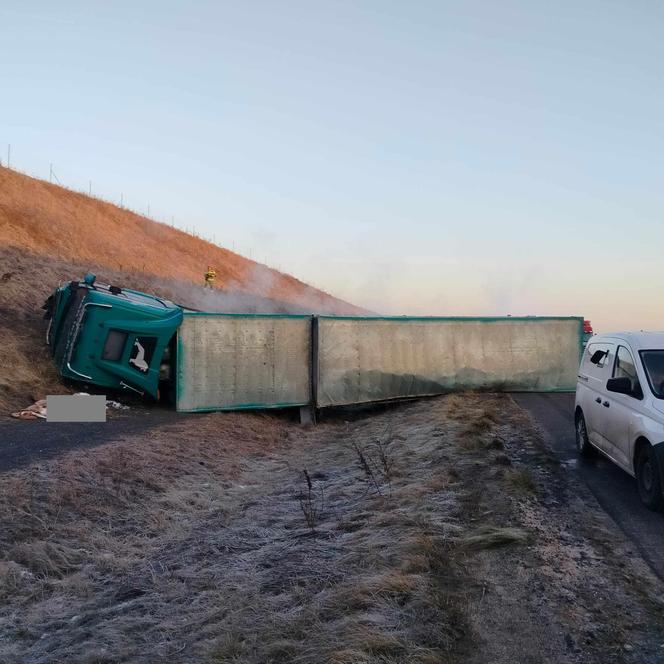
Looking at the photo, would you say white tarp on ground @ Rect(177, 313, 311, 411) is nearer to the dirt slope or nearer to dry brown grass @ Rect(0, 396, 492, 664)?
dry brown grass @ Rect(0, 396, 492, 664)

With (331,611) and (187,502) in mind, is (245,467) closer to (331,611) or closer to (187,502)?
(187,502)

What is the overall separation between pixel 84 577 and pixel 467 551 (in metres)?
3.63

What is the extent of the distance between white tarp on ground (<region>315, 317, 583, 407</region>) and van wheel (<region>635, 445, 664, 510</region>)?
916 centimetres

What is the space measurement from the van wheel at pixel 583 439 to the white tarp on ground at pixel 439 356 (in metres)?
6.78

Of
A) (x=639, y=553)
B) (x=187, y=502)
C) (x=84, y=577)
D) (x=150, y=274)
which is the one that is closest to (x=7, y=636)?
(x=84, y=577)

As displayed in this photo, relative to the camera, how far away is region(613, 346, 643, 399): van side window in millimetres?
7237

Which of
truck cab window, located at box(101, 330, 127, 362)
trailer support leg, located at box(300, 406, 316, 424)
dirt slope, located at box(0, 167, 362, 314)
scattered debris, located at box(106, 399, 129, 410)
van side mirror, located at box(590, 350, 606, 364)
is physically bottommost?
trailer support leg, located at box(300, 406, 316, 424)

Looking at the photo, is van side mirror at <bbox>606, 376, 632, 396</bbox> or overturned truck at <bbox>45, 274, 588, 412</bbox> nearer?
van side mirror at <bbox>606, 376, 632, 396</bbox>

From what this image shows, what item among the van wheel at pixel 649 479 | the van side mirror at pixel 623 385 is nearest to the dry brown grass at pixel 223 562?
the van wheel at pixel 649 479

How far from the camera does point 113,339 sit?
1376 centimetres

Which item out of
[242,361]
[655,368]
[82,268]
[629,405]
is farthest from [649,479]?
[82,268]

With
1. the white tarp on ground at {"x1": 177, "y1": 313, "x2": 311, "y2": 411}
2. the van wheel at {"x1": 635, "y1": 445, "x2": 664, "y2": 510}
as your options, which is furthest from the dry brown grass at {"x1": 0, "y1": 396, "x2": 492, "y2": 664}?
the white tarp on ground at {"x1": 177, "y1": 313, "x2": 311, "y2": 411}

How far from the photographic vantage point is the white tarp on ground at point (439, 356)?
15672 mm

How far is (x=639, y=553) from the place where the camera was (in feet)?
18.5
